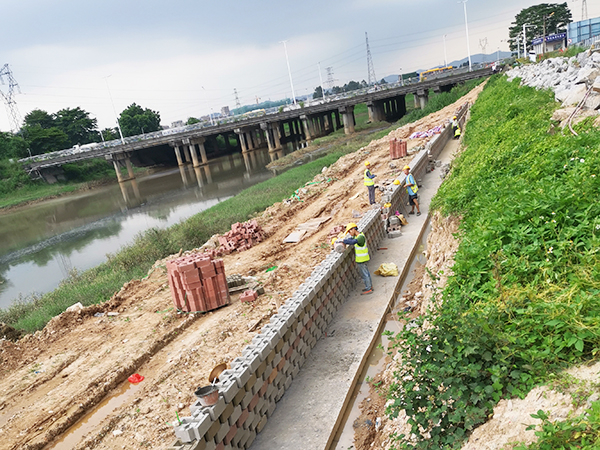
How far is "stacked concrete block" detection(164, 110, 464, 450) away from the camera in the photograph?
4680 millimetres

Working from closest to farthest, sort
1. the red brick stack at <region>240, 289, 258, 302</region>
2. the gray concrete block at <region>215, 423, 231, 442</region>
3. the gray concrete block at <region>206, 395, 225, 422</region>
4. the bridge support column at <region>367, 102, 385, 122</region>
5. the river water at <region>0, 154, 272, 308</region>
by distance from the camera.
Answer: the gray concrete block at <region>206, 395, 225, 422</region>
the gray concrete block at <region>215, 423, 231, 442</region>
the red brick stack at <region>240, 289, 258, 302</region>
the river water at <region>0, 154, 272, 308</region>
the bridge support column at <region>367, 102, 385, 122</region>

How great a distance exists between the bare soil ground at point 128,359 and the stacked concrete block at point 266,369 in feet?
4.23

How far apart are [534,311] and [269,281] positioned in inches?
291

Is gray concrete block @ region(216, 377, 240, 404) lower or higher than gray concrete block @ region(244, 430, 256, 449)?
higher

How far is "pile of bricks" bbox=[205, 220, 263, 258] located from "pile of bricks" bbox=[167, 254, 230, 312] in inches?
161

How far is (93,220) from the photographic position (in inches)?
1293

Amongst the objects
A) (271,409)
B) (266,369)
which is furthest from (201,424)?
(271,409)

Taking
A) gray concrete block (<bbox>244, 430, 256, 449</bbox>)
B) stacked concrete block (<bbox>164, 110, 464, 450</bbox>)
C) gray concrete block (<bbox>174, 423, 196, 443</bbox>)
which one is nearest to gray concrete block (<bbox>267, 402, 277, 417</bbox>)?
stacked concrete block (<bbox>164, 110, 464, 450</bbox>)

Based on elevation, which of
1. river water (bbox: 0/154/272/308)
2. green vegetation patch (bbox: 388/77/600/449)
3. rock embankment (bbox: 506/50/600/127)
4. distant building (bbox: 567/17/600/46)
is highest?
distant building (bbox: 567/17/600/46)

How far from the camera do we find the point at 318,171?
2836cm

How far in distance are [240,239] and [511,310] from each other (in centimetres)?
1144

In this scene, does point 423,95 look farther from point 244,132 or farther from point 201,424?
point 201,424

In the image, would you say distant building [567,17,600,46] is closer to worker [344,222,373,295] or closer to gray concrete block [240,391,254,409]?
worker [344,222,373,295]

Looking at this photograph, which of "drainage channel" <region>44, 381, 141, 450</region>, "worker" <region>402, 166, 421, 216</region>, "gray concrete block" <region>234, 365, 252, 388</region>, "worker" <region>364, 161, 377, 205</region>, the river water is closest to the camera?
"gray concrete block" <region>234, 365, 252, 388</region>
